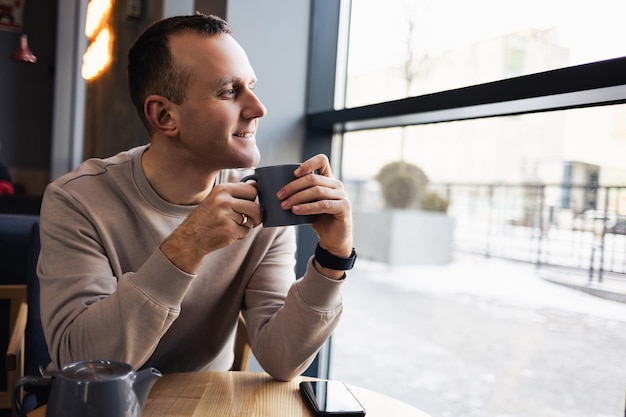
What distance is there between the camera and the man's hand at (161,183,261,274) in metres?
1.00

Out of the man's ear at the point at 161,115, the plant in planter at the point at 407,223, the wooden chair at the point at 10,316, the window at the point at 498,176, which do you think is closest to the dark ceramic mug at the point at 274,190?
the man's ear at the point at 161,115

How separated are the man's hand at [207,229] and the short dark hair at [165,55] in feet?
1.27

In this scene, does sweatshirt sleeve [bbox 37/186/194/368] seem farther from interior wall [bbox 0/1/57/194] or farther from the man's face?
interior wall [bbox 0/1/57/194]

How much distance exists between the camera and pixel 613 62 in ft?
3.42

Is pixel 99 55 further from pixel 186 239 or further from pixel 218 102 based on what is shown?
pixel 186 239

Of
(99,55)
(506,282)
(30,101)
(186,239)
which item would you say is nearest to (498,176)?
(506,282)

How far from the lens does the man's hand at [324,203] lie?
0.97m

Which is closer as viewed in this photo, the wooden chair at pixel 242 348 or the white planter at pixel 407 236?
the wooden chair at pixel 242 348

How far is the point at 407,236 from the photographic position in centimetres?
589

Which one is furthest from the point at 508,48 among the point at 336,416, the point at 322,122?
the point at 336,416

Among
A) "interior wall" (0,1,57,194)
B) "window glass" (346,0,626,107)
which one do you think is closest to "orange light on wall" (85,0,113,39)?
"interior wall" (0,1,57,194)

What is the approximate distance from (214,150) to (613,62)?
2.67 feet

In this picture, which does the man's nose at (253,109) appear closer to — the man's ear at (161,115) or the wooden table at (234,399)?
the man's ear at (161,115)

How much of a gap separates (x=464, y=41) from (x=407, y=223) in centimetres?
429
